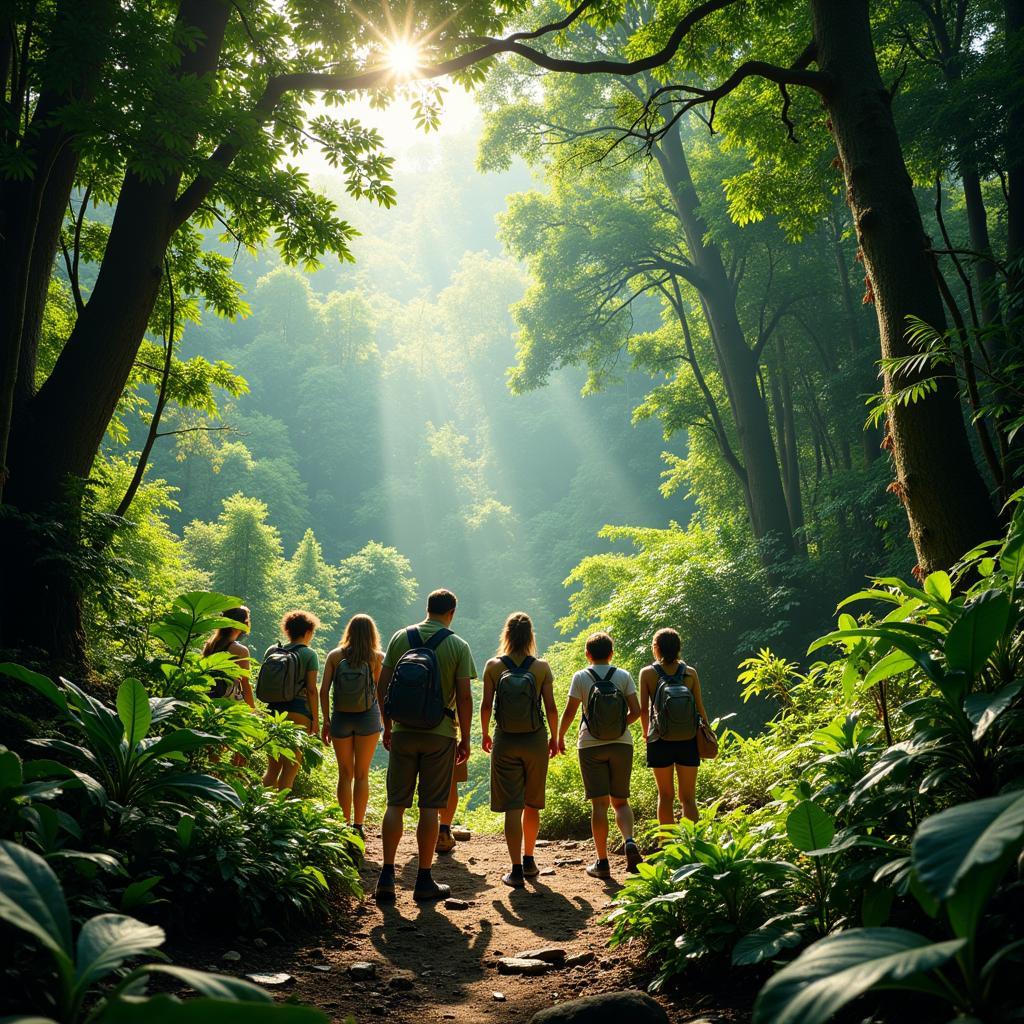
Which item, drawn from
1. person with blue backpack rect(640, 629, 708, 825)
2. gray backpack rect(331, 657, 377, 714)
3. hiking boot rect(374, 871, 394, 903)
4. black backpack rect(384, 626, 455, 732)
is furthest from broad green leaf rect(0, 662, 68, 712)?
person with blue backpack rect(640, 629, 708, 825)

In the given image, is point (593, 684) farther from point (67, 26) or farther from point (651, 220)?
point (651, 220)

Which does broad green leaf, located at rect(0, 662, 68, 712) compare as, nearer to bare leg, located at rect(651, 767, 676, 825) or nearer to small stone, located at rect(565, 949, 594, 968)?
small stone, located at rect(565, 949, 594, 968)

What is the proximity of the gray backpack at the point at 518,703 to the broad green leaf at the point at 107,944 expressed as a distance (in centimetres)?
354

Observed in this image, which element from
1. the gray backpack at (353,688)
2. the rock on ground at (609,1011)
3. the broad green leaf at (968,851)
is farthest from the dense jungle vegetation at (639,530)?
the gray backpack at (353,688)

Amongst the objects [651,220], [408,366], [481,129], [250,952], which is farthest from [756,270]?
[408,366]

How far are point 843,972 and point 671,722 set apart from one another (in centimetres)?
419

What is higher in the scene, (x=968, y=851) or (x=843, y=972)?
(x=968, y=851)

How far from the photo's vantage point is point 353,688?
5789mm

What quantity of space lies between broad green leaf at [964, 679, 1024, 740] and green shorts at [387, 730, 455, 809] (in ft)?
10.3

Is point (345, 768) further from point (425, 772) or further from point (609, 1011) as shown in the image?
point (609, 1011)

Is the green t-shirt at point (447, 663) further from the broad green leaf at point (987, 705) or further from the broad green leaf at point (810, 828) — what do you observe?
the broad green leaf at point (987, 705)

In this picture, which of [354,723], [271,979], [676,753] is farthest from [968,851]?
[354,723]

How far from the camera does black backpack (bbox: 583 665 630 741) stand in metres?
5.38

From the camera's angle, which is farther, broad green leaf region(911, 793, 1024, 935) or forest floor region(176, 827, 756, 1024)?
forest floor region(176, 827, 756, 1024)
